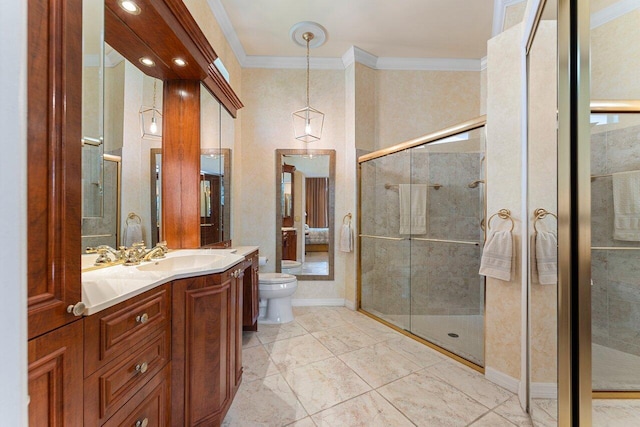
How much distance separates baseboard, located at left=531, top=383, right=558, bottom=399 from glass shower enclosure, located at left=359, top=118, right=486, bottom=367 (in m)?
0.93

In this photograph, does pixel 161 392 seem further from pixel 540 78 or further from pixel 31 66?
pixel 540 78

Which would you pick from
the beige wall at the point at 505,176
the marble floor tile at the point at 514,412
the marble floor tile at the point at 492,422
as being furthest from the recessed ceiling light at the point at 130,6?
the marble floor tile at the point at 514,412

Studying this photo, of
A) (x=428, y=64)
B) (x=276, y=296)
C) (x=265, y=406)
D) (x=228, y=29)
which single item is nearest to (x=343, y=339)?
(x=276, y=296)

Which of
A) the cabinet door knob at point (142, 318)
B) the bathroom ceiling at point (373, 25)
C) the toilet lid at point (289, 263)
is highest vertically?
the bathroom ceiling at point (373, 25)

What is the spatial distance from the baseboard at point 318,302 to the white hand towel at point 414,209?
3.76 feet

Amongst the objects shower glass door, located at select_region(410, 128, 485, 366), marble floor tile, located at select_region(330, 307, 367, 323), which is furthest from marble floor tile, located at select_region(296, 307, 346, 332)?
shower glass door, located at select_region(410, 128, 485, 366)

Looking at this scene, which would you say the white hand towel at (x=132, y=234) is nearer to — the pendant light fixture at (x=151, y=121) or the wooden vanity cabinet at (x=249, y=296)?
the pendant light fixture at (x=151, y=121)

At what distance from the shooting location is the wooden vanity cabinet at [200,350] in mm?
1132

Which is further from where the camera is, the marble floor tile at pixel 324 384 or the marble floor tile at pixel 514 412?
the marble floor tile at pixel 324 384

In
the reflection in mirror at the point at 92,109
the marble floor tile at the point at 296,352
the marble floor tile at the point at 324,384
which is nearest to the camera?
the reflection in mirror at the point at 92,109

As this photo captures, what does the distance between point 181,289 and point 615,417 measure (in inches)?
65.6

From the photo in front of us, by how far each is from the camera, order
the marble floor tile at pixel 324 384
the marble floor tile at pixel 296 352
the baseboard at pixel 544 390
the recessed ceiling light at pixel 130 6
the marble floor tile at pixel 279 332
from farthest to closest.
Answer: the marble floor tile at pixel 279 332, the marble floor tile at pixel 296 352, the marble floor tile at pixel 324 384, the recessed ceiling light at pixel 130 6, the baseboard at pixel 544 390

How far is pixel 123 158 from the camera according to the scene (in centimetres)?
139

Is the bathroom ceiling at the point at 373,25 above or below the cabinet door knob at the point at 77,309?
above
